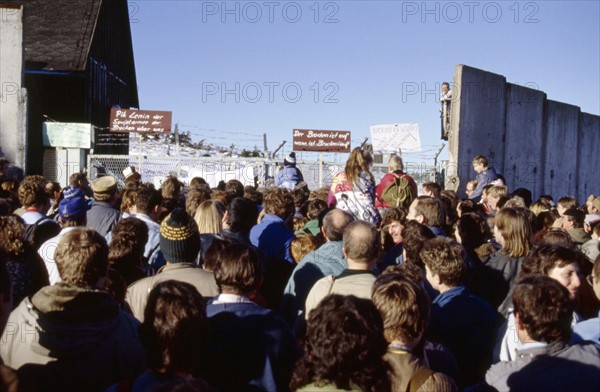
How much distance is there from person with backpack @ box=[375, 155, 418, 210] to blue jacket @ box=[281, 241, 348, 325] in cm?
340

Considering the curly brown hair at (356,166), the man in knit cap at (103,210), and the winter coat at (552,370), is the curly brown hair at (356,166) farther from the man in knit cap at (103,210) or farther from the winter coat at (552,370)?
the winter coat at (552,370)

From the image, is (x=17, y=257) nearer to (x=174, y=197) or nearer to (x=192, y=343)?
(x=192, y=343)

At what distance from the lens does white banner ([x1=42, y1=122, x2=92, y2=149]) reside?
19.6 m

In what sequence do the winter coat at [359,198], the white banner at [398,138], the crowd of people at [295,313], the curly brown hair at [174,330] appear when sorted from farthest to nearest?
the white banner at [398,138] → the winter coat at [359,198] → the curly brown hair at [174,330] → the crowd of people at [295,313]

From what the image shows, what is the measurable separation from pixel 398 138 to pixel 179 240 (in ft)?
45.9

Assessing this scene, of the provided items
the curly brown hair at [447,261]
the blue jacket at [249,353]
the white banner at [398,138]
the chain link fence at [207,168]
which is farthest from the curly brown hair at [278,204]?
the white banner at [398,138]

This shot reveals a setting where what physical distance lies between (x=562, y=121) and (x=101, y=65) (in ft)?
56.6

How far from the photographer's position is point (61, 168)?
63.6 feet

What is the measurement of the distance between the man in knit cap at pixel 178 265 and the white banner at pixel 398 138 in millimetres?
13750

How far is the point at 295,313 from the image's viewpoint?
5.23 meters

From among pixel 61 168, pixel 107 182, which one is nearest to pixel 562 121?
pixel 61 168

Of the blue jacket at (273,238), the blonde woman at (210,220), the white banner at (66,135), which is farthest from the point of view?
the white banner at (66,135)

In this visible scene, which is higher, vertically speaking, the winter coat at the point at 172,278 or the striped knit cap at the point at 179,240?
the striped knit cap at the point at 179,240

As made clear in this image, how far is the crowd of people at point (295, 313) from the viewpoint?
294cm
